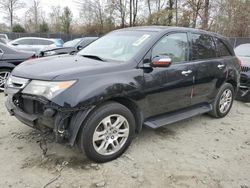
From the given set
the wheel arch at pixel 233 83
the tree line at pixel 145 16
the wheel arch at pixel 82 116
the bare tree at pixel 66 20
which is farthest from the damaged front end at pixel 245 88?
the bare tree at pixel 66 20

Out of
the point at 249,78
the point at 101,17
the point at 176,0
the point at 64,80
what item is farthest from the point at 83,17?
the point at 64,80

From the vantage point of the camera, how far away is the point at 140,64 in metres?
3.76

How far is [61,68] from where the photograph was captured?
3416 millimetres

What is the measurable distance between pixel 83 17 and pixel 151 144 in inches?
1714

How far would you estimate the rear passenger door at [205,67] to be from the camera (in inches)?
182

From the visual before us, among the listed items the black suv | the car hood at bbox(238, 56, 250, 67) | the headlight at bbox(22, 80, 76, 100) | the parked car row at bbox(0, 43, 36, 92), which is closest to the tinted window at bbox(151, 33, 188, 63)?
the black suv

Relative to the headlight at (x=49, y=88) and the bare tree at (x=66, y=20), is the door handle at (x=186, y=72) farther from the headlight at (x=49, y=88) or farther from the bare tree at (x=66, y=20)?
the bare tree at (x=66, y=20)

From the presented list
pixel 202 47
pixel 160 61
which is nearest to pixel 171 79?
pixel 160 61

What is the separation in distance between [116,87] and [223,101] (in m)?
2.92

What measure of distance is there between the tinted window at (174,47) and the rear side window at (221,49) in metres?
1.09

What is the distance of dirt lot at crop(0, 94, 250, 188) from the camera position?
3.17m

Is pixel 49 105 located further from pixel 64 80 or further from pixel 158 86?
pixel 158 86

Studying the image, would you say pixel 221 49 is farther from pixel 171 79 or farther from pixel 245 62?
pixel 245 62

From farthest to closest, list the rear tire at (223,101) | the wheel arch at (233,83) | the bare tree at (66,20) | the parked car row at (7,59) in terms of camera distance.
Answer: the bare tree at (66,20) → the parked car row at (7,59) → the wheel arch at (233,83) → the rear tire at (223,101)
